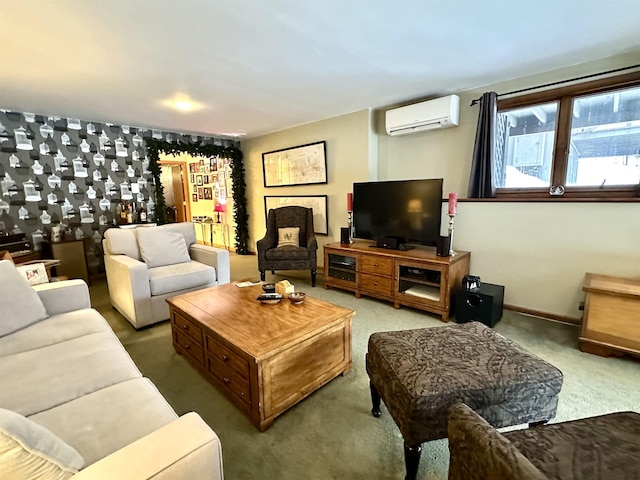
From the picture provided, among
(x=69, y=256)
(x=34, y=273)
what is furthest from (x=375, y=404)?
(x=69, y=256)

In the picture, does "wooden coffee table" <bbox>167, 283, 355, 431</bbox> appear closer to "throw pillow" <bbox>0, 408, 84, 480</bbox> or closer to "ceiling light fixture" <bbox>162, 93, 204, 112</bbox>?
"throw pillow" <bbox>0, 408, 84, 480</bbox>

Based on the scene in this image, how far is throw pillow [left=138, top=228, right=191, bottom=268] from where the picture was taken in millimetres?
3166

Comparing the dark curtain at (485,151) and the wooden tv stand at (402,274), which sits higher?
the dark curtain at (485,151)

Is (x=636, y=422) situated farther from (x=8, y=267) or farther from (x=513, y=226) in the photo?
(x=8, y=267)

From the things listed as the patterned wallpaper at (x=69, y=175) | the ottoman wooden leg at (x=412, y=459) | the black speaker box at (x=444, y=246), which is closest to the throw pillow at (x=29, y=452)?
the ottoman wooden leg at (x=412, y=459)

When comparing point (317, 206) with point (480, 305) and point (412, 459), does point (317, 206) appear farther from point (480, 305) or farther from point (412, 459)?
point (412, 459)

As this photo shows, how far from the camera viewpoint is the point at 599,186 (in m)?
2.69

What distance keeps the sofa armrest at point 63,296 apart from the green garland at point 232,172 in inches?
120

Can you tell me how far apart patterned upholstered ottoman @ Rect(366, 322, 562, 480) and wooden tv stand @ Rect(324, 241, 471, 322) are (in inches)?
56.4

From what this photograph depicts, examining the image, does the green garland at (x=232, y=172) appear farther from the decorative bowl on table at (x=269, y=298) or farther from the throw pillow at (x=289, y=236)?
the decorative bowl on table at (x=269, y=298)

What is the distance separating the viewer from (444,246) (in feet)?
9.80

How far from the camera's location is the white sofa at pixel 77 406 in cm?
73

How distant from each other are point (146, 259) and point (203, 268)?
0.60m

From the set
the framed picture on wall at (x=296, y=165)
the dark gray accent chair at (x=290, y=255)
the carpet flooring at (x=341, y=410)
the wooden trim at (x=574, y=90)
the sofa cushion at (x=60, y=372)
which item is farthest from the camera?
the framed picture on wall at (x=296, y=165)
